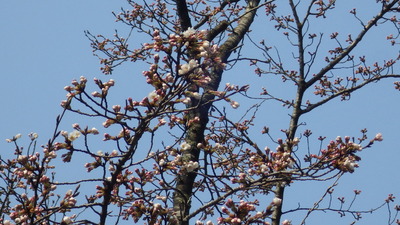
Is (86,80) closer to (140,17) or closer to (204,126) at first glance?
(204,126)

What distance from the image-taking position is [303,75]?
7551 millimetres

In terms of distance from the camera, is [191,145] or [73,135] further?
[191,145]

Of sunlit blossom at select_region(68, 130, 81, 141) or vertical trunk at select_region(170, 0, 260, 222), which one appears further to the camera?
vertical trunk at select_region(170, 0, 260, 222)

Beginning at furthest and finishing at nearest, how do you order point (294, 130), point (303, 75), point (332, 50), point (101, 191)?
point (332, 50) < point (303, 75) < point (294, 130) < point (101, 191)

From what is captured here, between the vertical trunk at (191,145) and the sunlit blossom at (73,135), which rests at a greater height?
the vertical trunk at (191,145)

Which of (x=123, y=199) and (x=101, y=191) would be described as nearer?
(x=101, y=191)

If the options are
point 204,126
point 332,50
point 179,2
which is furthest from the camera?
point 332,50

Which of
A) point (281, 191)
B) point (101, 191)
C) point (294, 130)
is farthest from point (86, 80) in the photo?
point (294, 130)

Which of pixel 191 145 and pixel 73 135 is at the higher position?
pixel 191 145

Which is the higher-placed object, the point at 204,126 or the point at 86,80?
the point at 204,126

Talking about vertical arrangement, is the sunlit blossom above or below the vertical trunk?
below

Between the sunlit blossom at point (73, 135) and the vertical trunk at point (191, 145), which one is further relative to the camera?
the vertical trunk at point (191, 145)

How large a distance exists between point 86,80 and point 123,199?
136 cm

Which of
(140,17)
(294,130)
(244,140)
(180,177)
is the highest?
(140,17)
